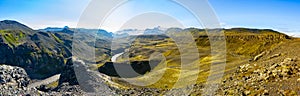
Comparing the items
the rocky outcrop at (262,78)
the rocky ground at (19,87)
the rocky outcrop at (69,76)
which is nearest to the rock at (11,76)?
the rocky ground at (19,87)

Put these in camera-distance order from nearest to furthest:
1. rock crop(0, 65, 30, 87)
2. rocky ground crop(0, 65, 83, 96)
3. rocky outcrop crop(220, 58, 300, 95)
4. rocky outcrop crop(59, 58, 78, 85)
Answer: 1. rocky outcrop crop(220, 58, 300, 95)
2. rocky ground crop(0, 65, 83, 96)
3. rocky outcrop crop(59, 58, 78, 85)
4. rock crop(0, 65, 30, 87)

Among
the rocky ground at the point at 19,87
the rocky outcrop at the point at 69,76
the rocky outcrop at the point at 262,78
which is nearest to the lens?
the rocky outcrop at the point at 262,78

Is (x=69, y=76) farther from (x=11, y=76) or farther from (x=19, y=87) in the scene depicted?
(x=11, y=76)

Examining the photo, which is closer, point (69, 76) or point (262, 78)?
point (262, 78)

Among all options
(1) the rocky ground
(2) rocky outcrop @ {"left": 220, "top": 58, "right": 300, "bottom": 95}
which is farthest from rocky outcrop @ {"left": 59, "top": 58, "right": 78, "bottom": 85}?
(2) rocky outcrop @ {"left": 220, "top": 58, "right": 300, "bottom": 95}

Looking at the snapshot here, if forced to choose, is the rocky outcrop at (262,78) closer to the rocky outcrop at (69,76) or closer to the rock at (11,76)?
the rocky outcrop at (69,76)

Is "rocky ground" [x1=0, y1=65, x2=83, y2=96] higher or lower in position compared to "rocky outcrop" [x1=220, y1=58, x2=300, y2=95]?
lower

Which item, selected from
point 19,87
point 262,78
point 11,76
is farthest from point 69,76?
point 262,78

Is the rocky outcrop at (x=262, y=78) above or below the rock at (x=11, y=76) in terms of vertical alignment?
above

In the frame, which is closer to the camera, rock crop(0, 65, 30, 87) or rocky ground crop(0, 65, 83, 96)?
rocky ground crop(0, 65, 83, 96)

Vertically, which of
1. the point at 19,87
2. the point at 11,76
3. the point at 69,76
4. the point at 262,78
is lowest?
the point at 11,76

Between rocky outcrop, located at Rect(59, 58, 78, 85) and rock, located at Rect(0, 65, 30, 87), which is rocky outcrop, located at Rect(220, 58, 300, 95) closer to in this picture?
rocky outcrop, located at Rect(59, 58, 78, 85)

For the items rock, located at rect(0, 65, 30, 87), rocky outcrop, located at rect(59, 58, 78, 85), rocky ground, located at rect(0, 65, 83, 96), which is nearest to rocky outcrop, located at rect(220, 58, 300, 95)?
rocky ground, located at rect(0, 65, 83, 96)

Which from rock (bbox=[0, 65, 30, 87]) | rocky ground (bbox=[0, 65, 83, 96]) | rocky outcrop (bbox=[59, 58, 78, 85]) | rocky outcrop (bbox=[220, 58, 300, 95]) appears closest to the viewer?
rocky outcrop (bbox=[220, 58, 300, 95])
